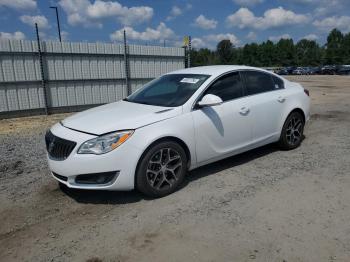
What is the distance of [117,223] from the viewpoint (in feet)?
11.3

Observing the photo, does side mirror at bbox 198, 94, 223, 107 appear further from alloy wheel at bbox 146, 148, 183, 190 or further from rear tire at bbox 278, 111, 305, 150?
rear tire at bbox 278, 111, 305, 150

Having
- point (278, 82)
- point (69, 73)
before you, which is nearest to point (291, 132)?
point (278, 82)

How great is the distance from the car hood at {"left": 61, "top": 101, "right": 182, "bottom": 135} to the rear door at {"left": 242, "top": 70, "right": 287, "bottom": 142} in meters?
1.46

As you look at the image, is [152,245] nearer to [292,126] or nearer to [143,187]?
[143,187]

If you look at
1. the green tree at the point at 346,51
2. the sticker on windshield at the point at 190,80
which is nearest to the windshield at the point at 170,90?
the sticker on windshield at the point at 190,80

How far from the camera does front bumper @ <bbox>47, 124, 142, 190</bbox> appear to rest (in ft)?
11.9

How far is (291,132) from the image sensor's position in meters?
5.73

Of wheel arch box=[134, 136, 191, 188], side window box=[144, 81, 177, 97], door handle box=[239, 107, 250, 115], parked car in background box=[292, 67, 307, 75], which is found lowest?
parked car in background box=[292, 67, 307, 75]

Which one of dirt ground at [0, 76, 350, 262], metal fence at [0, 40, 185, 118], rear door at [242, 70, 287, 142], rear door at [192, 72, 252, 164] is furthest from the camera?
metal fence at [0, 40, 185, 118]

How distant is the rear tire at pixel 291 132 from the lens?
561cm

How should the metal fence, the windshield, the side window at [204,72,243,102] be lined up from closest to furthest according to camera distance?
the windshield
the side window at [204,72,243,102]
the metal fence

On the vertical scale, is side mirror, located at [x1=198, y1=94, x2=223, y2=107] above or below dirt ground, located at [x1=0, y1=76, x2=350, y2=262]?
above

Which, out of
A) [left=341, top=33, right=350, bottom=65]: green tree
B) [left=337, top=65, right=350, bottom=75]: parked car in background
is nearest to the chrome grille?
[left=337, top=65, right=350, bottom=75]: parked car in background

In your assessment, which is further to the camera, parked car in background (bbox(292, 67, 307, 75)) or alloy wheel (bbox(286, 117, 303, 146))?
parked car in background (bbox(292, 67, 307, 75))
